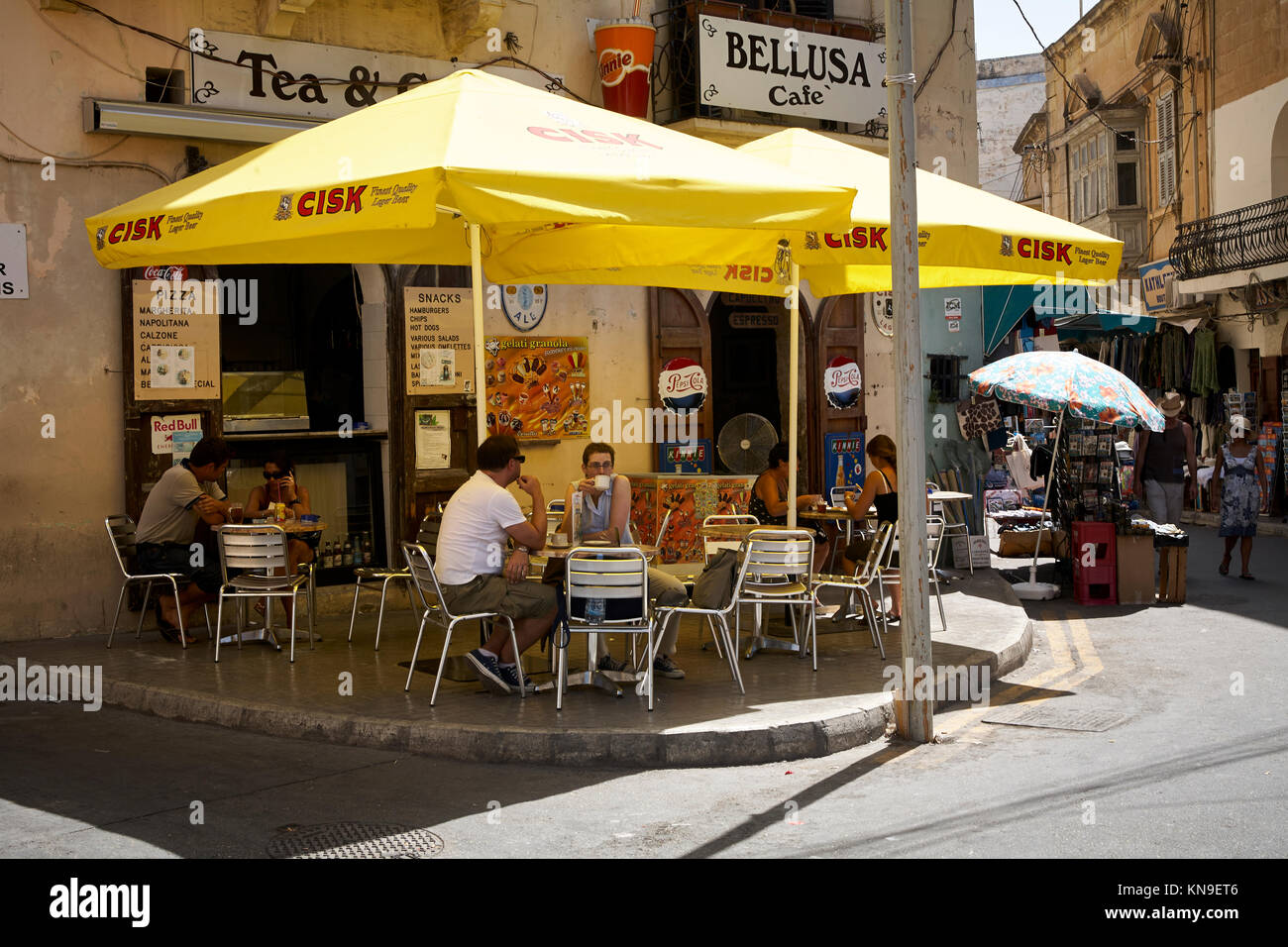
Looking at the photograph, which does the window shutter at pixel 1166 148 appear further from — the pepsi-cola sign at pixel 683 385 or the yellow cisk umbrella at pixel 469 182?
the yellow cisk umbrella at pixel 469 182

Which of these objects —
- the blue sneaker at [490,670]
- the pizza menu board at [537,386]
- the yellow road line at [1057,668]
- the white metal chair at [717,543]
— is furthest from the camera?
the pizza menu board at [537,386]

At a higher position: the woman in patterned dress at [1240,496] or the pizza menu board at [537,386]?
the pizza menu board at [537,386]

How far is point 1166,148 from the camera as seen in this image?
2764 cm

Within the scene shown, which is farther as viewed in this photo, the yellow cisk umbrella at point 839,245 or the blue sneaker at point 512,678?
the yellow cisk umbrella at point 839,245

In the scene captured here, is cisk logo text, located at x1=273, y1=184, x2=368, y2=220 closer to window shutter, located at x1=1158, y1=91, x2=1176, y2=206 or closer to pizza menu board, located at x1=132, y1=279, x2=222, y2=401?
pizza menu board, located at x1=132, y1=279, x2=222, y2=401

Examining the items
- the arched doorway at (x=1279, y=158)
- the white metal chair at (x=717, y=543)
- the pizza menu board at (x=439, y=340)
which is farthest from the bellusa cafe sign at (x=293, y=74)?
the arched doorway at (x=1279, y=158)

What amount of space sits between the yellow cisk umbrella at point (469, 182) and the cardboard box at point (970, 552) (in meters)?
7.19

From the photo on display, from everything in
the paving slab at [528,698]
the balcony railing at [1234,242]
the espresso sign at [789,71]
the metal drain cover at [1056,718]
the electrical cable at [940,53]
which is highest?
the electrical cable at [940,53]

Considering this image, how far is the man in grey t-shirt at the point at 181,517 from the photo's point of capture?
31.1ft

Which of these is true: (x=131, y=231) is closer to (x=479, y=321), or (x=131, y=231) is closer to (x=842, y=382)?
(x=479, y=321)

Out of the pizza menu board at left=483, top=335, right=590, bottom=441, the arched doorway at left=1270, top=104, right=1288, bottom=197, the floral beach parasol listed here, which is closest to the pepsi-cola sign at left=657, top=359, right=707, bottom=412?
the pizza menu board at left=483, top=335, right=590, bottom=441

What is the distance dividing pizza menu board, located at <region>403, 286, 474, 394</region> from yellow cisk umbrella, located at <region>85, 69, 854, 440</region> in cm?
317

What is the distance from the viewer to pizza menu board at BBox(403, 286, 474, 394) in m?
11.8

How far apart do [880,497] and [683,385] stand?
3.73 meters
